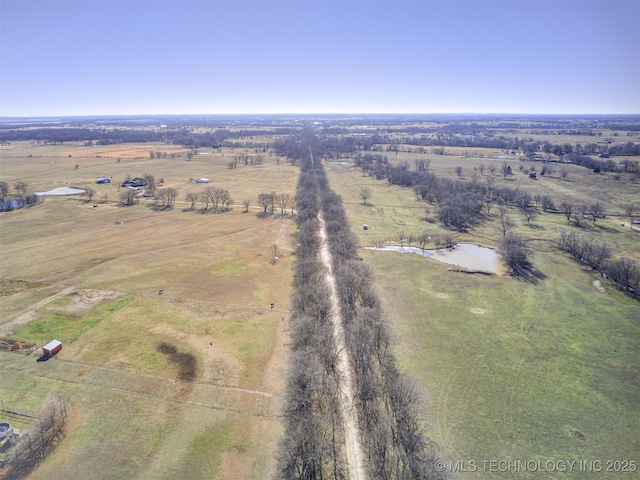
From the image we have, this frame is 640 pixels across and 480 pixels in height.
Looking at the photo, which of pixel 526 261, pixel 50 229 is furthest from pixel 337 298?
pixel 50 229

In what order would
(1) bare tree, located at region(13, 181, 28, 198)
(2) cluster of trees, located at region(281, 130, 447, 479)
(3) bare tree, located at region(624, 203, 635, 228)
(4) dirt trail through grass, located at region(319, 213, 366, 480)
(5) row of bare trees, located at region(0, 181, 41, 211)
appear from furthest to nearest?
1. (1) bare tree, located at region(13, 181, 28, 198)
2. (5) row of bare trees, located at region(0, 181, 41, 211)
3. (3) bare tree, located at region(624, 203, 635, 228)
4. (4) dirt trail through grass, located at region(319, 213, 366, 480)
5. (2) cluster of trees, located at region(281, 130, 447, 479)

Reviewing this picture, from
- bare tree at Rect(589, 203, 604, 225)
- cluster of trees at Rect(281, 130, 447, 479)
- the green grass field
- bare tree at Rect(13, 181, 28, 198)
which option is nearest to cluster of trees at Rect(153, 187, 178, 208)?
bare tree at Rect(13, 181, 28, 198)

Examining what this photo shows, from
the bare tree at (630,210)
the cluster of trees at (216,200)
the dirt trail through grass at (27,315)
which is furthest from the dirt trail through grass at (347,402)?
the bare tree at (630,210)

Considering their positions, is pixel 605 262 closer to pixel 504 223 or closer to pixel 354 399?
pixel 504 223

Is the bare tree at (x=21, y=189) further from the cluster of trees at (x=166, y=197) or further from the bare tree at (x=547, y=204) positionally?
the bare tree at (x=547, y=204)

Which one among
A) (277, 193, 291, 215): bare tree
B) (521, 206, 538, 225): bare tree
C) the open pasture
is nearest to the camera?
the open pasture

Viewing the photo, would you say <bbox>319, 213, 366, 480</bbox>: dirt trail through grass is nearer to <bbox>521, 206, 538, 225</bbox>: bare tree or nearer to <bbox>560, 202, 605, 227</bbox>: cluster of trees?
<bbox>521, 206, 538, 225</bbox>: bare tree
